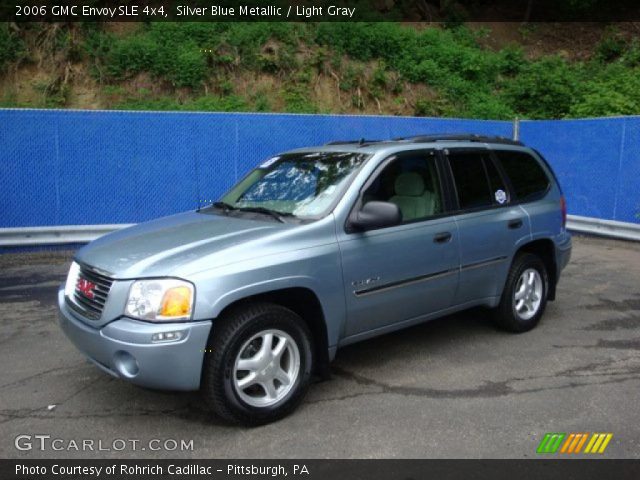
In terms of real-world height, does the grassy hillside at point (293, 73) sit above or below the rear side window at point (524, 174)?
above

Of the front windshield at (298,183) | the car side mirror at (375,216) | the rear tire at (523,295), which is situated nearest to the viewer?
the car side mirror at (375,216)

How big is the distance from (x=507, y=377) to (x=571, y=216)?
296 inches

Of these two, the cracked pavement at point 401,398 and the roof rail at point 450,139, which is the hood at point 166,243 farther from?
the roof rail at point 450,139

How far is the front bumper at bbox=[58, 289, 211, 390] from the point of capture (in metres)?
3.36

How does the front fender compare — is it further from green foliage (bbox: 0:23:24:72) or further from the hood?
green foliage (bbox: 0:23:24:72)

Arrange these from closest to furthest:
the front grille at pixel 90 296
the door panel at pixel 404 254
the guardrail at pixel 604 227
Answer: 1. the front grille at pixel 90 296
2. the door panel at pixel 404 254
3. the guardrail at pixel 604 227

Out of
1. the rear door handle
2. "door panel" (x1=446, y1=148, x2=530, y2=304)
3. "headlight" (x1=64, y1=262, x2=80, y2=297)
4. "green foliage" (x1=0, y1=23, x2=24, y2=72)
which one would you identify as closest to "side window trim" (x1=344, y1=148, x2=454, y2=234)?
Result: "door panel" (x1=446, y1=148, x2=530, y2=304)

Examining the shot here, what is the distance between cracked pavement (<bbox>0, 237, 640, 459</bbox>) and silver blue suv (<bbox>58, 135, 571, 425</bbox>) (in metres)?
0.30

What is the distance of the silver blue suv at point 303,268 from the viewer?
345cm

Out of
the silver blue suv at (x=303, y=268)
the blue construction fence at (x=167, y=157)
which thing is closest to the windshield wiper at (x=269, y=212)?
the silver blue suv at (x=303, y=268)
